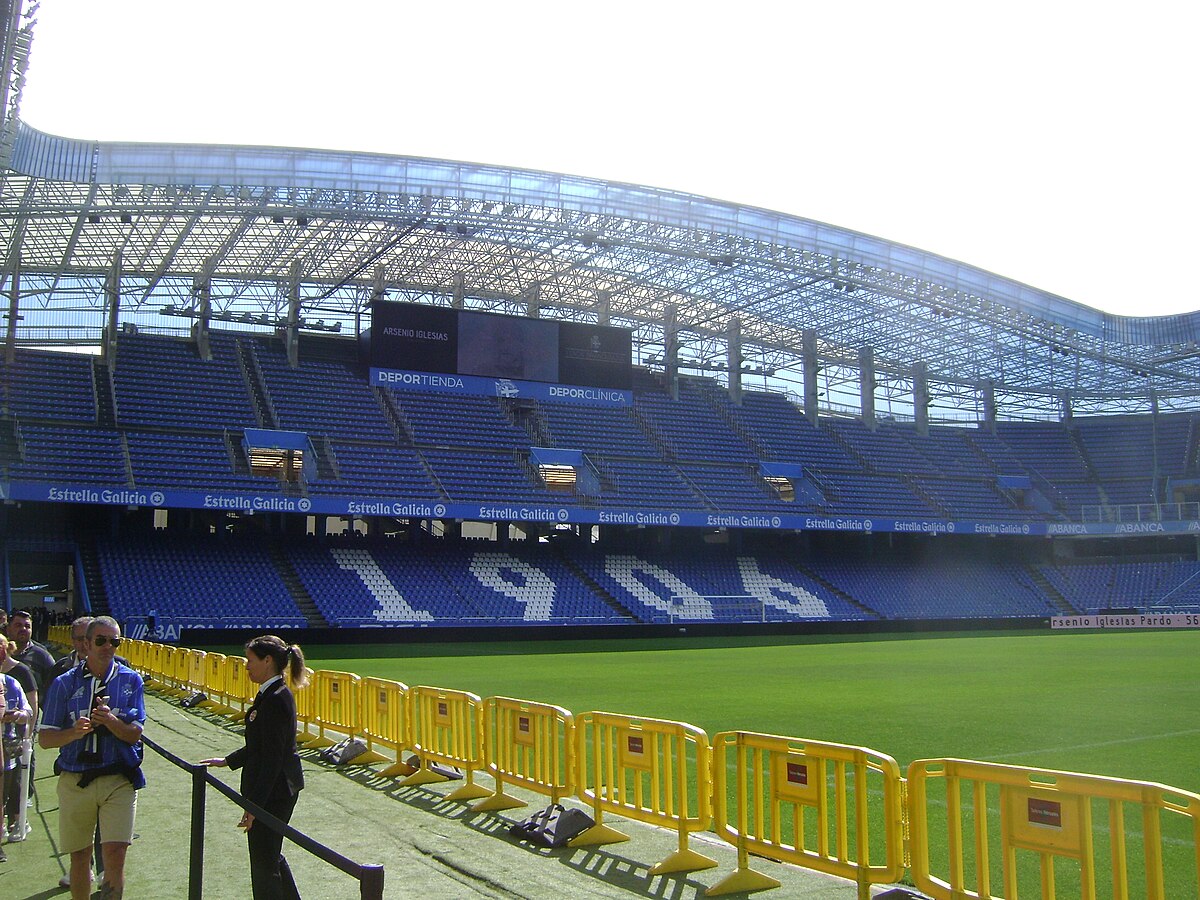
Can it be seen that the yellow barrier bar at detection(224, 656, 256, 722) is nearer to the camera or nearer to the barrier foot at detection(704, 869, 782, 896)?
the camera

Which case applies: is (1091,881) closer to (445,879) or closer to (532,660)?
(445,879)

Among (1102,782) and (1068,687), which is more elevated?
(1102,782)

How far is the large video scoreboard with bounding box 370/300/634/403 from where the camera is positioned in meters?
46.2

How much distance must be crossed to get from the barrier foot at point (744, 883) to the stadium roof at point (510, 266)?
78.7 feet

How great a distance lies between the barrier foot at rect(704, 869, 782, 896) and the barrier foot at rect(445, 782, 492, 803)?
Answer: 12.0 ft

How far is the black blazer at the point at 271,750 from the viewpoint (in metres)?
6.46

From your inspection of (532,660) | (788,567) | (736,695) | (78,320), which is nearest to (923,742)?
(736,695)

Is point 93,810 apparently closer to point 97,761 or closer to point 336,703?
point 97,761

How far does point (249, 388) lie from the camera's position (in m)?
44.6

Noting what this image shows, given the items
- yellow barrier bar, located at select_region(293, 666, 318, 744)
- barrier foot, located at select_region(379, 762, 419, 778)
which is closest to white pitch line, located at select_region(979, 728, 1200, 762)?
barrier foot, located at select_region(379, 762, 419, 778)

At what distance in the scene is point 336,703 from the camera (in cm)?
1397

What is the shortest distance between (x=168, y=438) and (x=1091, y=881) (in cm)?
3994

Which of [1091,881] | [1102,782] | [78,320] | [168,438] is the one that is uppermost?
[78,320]

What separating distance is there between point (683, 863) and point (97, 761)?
4098mm
